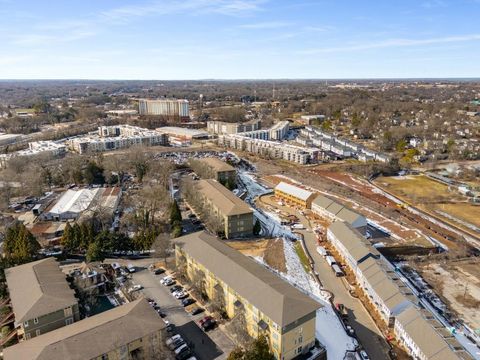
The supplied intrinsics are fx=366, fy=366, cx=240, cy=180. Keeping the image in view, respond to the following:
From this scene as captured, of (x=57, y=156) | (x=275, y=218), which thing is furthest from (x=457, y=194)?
(x=57, y=156)

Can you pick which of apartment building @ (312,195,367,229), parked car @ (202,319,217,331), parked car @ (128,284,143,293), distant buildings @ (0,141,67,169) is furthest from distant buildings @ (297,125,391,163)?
parked car @ (202,319,217,331)

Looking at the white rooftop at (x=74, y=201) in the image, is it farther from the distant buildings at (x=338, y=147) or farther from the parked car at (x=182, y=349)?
the distant buildings at (x=338, y=147)

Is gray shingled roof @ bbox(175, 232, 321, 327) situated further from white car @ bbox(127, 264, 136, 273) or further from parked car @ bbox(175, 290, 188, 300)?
white car @ bbox(127, 264, 136, 273)

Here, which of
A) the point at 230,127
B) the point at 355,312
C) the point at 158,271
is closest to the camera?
the point at 355,312

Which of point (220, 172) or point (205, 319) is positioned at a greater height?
point (220, 172)

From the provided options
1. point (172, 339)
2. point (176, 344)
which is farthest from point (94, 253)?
point (176, 344)

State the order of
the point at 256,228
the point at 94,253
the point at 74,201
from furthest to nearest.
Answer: the point at 74,201, the point at 256,228, the point at 94,253

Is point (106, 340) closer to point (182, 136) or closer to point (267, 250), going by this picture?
point (267, 250)
